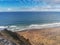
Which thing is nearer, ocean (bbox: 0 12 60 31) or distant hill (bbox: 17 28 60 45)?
distant hill (bbox: 17 28 60 45)

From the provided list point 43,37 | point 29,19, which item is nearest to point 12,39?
point 43,37

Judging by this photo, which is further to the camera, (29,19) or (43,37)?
(29,19)

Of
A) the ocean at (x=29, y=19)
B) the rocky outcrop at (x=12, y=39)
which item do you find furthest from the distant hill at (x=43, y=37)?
the ocean at (x=29, y=19)

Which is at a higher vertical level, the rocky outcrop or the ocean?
the rocky outcrop

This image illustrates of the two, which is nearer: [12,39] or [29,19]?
[12,39]

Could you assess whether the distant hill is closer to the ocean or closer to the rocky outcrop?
the rocky outcrop

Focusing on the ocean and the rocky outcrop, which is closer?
the rocky outcrop

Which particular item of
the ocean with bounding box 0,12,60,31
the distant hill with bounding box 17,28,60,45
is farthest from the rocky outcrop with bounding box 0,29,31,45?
the ocean with bounding box 0,12,60,31

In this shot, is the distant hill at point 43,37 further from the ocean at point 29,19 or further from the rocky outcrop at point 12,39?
the ocean at point 29,19

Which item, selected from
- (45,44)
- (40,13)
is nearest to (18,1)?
(40,13)

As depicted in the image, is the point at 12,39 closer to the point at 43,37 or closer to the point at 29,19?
the point at 43,37

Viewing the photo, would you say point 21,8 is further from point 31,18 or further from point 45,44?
point 45,44

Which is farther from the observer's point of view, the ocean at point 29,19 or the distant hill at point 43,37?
the ocean at point 29,19
